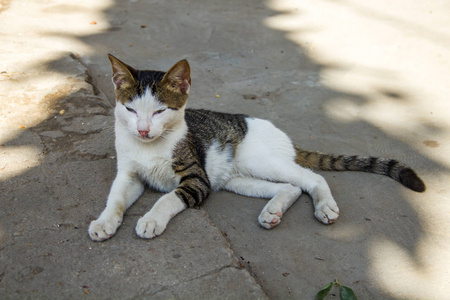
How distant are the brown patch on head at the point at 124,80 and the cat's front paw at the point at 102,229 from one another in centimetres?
92

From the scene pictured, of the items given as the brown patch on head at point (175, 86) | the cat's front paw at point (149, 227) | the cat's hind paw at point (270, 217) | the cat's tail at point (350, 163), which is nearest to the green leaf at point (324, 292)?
the cat's hind paw at point (270, 217)

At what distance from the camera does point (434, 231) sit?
10.7ft

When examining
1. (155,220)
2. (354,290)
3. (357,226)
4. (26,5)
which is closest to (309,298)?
(354,290)

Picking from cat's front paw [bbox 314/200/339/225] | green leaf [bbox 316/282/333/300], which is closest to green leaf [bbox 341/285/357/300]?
green leaf [bbox 316/282/333/300]

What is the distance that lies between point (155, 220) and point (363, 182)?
78.2 inches

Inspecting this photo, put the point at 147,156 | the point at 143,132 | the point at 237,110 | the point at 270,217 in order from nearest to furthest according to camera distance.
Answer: the point at 143,132
the point at 270,217
the point at 147,156
the point at 237,110

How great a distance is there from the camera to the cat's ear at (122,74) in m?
3.17

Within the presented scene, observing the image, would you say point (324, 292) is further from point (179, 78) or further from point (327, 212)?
point (179, 78)

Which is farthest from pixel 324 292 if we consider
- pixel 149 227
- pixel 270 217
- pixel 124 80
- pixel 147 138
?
pixel 124 80

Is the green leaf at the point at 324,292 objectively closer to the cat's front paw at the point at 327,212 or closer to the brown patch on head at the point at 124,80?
the cat's front paw at the point at 327,212

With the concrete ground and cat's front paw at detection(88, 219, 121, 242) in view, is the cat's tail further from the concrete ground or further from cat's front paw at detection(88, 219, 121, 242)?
cat's front paw at detection(88, 219, 121, 242)

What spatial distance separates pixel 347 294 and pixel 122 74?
2.25 metres

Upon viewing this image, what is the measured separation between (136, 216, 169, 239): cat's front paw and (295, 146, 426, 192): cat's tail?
1554 millimetres

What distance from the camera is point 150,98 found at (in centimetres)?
310
